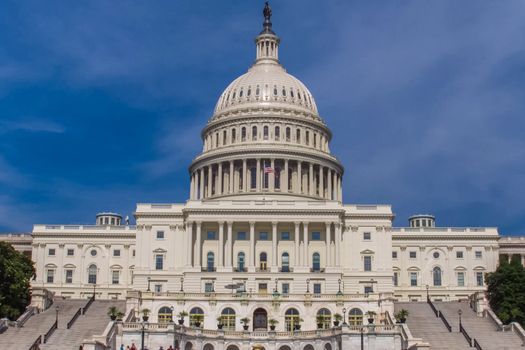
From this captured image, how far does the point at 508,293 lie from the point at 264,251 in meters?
38.1

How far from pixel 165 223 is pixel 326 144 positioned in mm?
39851

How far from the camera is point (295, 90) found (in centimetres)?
15925

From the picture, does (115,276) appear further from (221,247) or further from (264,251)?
(264,251)

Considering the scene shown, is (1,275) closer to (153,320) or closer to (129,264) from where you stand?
(153,320)

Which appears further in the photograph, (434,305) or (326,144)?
(326,144)

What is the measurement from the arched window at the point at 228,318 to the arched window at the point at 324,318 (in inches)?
373

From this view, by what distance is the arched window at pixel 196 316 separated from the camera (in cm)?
9593

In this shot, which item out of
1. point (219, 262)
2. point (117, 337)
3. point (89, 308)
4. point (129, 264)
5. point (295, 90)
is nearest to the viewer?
point (117, 337)

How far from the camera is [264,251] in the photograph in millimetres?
127750

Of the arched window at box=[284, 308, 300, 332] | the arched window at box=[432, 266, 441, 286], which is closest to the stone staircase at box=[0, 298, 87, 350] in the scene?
the arched window at box=[284, 308, 300, 332]

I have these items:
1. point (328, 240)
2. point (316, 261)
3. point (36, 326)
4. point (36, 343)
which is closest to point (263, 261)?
point (316, 261)

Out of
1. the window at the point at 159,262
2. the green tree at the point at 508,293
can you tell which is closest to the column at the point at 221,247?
the window at the point at 159,262

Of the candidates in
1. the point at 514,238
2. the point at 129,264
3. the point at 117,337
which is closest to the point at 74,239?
the point at 129,264

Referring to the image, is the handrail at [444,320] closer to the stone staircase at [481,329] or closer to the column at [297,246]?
the stone staircase at [481,329]
